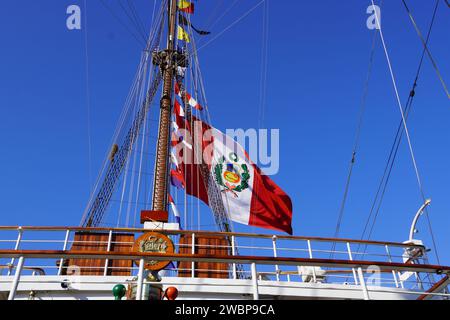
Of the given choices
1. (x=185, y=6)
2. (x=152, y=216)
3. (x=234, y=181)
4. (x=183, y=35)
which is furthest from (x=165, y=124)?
(x=185, y=6)

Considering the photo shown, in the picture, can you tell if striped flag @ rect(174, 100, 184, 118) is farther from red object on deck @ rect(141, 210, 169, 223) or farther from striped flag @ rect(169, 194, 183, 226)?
red object on deck @ rect(141, 210, 169, 223)

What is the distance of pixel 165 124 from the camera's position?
47.6ft

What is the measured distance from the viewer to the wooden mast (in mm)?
12297

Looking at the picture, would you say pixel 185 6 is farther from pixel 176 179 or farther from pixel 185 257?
pixel 185 257

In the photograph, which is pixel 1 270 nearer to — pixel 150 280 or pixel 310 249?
pixel 150 280

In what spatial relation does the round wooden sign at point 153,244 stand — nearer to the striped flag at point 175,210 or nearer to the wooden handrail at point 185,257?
the wooden handrail at point 185,257

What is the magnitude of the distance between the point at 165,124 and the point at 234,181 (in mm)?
4041

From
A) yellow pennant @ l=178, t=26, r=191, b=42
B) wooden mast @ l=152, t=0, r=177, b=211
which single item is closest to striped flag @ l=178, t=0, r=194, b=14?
wooden mast @ l=152, t=0, r=177, b=211

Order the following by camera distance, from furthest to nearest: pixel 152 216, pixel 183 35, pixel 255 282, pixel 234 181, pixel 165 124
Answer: pixel 183 35 < pixel 165 124 < pixel 234 181 < pixel 152 216 < pixel 255 282

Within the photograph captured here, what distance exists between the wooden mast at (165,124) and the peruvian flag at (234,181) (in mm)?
895

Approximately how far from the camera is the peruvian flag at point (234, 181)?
1162 cm

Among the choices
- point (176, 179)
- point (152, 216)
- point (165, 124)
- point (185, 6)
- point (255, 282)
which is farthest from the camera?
point (185, 6)

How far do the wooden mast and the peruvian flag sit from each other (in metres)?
0.89
